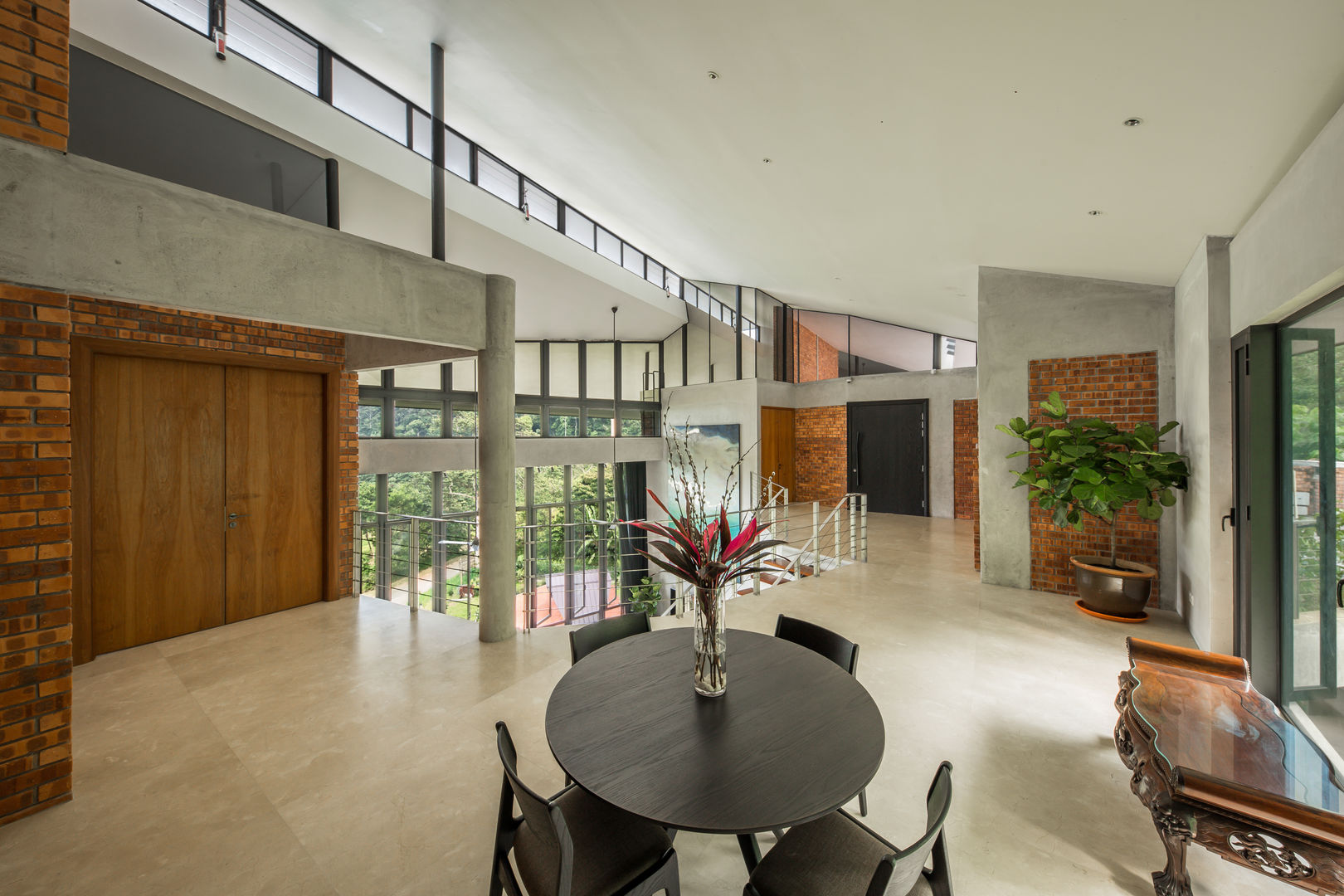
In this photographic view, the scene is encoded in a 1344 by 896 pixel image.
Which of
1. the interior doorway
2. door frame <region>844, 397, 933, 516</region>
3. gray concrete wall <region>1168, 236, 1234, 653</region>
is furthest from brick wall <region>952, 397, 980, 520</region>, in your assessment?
gray concrete wall <region>1168, 236, 1234, 653</region>

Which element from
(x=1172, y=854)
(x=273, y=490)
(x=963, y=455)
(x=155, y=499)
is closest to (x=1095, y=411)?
(x=963, y=455)

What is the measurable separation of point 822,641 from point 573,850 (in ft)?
4.28

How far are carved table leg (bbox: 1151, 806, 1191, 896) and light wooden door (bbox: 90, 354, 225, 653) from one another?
557cm

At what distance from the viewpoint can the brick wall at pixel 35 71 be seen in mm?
1941

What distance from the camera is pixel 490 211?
18.7 feet

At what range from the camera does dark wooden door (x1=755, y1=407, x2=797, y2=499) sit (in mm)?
9688

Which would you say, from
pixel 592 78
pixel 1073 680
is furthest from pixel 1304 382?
pixel 592 78

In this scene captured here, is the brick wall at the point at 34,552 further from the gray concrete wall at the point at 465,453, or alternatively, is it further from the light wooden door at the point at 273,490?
the gray concrete wall at the point at 465,453

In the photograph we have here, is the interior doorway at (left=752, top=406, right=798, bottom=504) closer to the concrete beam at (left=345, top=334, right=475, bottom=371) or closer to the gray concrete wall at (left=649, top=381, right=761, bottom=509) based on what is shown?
the gray concrete wall at (left=649, top=381, right=761, bottom=509)

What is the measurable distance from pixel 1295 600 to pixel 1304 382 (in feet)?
3.61

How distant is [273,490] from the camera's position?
169 inches

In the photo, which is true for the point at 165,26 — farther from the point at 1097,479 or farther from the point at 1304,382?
the point at 1097,479

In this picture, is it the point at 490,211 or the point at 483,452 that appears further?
the point at 490,211

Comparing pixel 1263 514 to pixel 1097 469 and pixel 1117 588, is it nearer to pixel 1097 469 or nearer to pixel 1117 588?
pixel 1097 469
